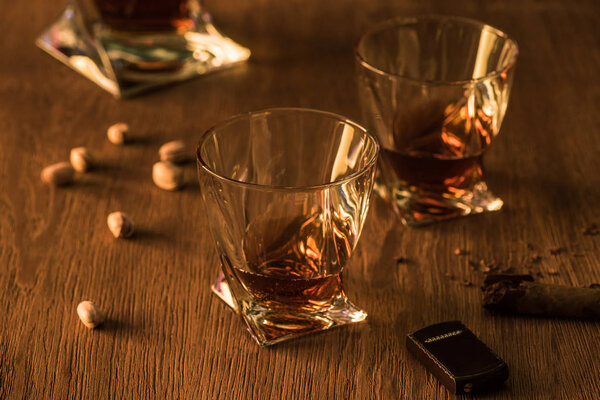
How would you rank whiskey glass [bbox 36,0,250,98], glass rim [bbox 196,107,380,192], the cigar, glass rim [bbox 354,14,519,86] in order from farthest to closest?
whiskey glass [bbox 36,0,250,98] < glass rim [bbox 354,14,519,86] < the cigar < glass rim [bbox 196,107,380,192]

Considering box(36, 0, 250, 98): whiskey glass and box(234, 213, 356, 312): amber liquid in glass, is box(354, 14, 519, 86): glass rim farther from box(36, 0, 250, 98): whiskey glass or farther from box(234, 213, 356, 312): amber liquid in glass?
box(36, 0, 250, 98): whiskey glass

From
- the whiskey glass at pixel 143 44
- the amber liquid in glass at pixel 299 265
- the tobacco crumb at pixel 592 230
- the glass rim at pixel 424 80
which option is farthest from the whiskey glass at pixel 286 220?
the whiskey glass at pixel 143 44

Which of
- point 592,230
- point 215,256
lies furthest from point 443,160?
point 215,256

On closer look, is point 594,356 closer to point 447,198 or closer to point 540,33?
point 447,198

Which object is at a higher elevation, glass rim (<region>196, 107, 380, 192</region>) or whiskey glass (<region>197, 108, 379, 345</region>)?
glass rim (<region>196, 107, 380, 192</region>)

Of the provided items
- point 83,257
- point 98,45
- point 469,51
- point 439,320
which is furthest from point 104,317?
point 98,45

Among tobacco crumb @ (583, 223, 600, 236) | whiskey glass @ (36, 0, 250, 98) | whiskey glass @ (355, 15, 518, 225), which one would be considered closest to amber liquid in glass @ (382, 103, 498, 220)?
whiskey glass @ (355, 15, 518, 225)

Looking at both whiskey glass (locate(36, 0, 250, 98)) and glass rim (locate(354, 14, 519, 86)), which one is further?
whiskey glass (locate(36, 0, 250, 98))

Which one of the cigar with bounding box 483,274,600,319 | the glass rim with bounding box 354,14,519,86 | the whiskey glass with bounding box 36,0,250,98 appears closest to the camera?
the cigar with bounding box 483,274,600,319
